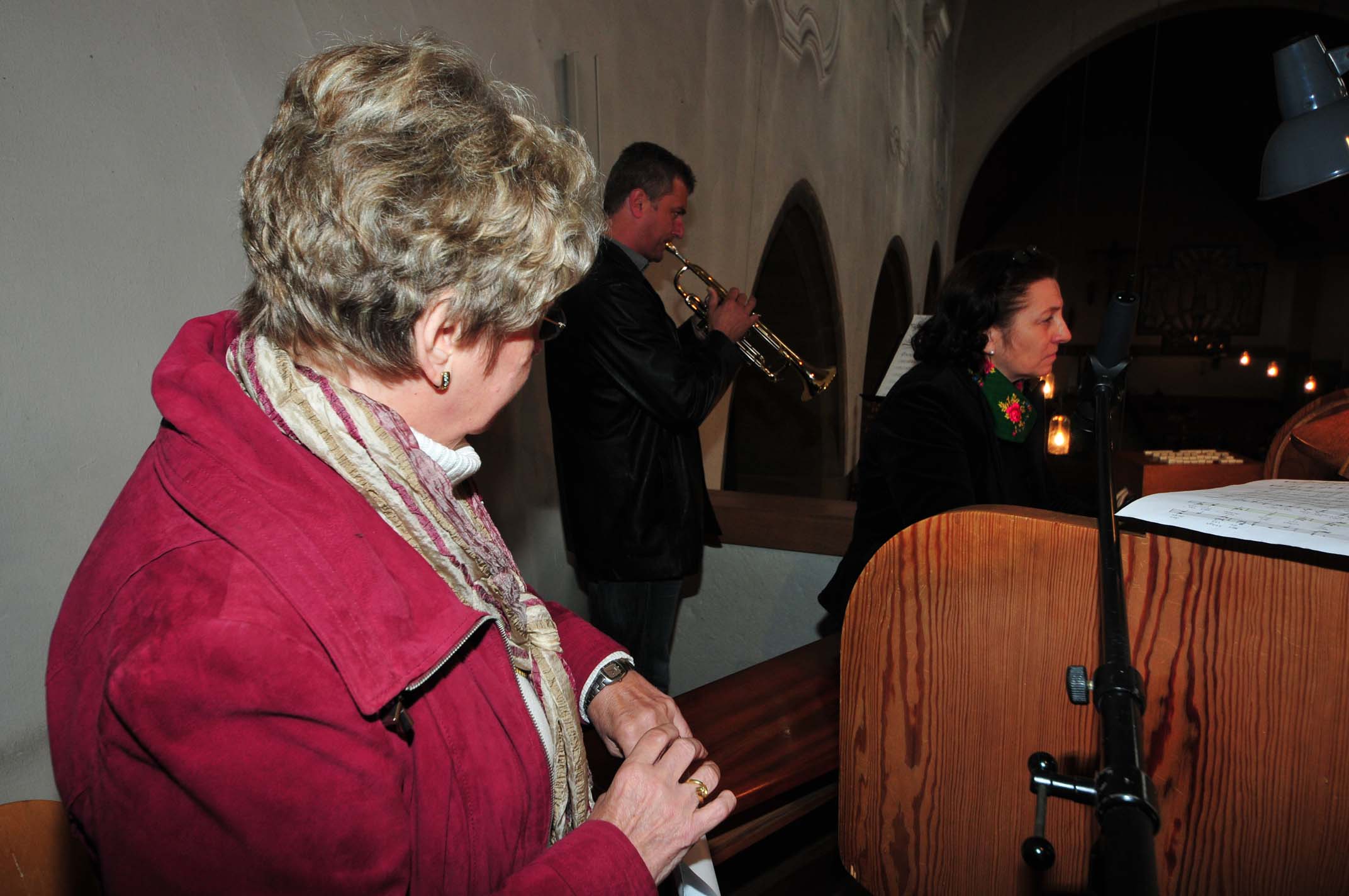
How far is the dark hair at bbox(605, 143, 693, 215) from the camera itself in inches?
103

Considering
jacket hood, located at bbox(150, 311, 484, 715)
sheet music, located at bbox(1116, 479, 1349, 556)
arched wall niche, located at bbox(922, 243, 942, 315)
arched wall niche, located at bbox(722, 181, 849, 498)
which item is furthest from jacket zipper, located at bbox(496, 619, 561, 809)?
arched wall niche, located at bbox(922, 243, 942, 315)

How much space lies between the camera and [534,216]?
905 millimetres

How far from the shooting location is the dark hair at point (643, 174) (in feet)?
8.59

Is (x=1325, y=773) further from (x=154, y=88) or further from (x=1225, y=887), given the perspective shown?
(x=154, y=88)

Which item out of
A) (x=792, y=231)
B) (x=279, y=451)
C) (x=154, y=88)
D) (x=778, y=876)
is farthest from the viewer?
(x=792, y=231)

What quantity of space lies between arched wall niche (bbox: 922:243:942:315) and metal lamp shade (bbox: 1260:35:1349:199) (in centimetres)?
1068

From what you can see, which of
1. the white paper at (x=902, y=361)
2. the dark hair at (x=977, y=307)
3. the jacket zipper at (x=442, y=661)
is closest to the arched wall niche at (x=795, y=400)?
the white paper at (x=902, y=361)

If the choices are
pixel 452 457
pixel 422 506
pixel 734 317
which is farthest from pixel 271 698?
pixel 734 317

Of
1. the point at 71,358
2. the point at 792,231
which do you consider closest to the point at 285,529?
the point at 71,358

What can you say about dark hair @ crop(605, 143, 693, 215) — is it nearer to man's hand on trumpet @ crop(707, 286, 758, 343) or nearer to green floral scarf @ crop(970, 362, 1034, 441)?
man's hand on trumpet @ crop(707, 286, 758, 343)

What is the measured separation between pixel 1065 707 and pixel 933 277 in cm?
1263

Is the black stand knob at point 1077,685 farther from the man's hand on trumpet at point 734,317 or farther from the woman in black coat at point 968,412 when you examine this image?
the man's hand on trumpet at point 734,317

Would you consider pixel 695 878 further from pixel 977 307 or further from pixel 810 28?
pixel 810 28

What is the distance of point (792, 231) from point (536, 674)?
19.2 ft
